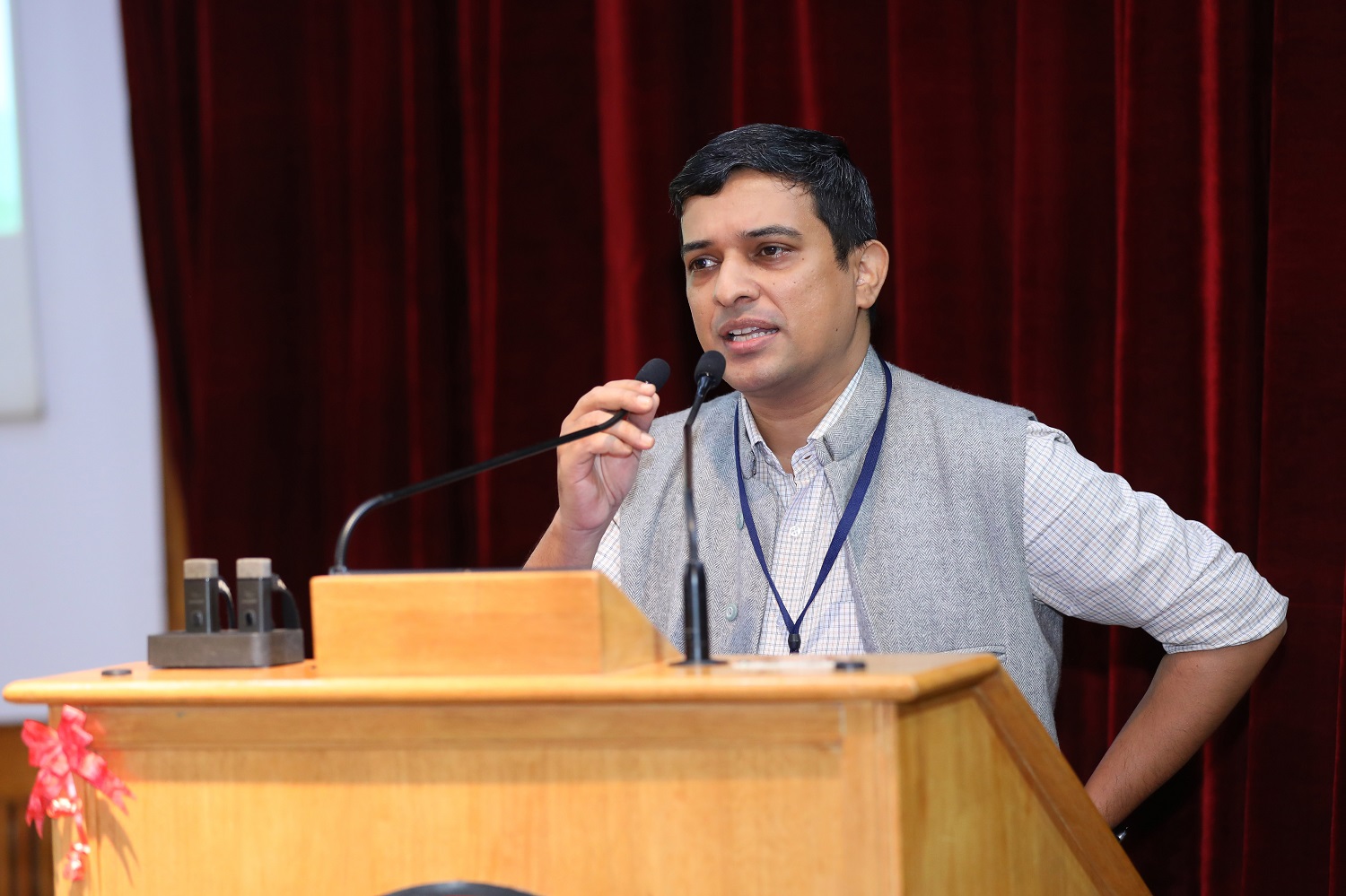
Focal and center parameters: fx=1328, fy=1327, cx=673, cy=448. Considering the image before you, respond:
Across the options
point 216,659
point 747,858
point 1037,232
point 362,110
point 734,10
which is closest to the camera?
point 747,858

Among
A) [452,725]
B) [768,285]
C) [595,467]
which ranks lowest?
[452,725]

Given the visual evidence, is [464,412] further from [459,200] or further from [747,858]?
[747,858]

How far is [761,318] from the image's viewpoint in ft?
6.33

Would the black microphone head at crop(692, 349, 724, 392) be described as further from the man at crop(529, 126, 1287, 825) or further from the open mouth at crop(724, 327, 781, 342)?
the open mouth at crop(724, 327, 781, 342)

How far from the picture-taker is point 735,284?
192 cm

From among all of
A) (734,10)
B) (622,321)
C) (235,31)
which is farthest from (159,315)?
(734,10)

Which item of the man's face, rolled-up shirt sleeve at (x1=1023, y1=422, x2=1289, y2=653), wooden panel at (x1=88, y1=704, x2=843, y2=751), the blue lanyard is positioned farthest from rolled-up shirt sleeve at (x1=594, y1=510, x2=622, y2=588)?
wooden panel at (x1=88, y1=704, x2=843, y2=751)

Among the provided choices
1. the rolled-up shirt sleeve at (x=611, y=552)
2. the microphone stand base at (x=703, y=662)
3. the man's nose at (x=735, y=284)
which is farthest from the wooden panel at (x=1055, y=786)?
the rolled-up shirt sleeve at (x=611, y=552)

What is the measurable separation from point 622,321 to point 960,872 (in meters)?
1.43

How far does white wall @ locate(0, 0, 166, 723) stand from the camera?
2.77 m

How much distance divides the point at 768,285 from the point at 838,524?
Answer: 14.2 inches

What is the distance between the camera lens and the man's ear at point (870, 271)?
2.05 m

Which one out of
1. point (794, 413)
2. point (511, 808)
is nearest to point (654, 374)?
point (794, 413)

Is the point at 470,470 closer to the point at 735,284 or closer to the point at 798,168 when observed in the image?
the point at 735,284
